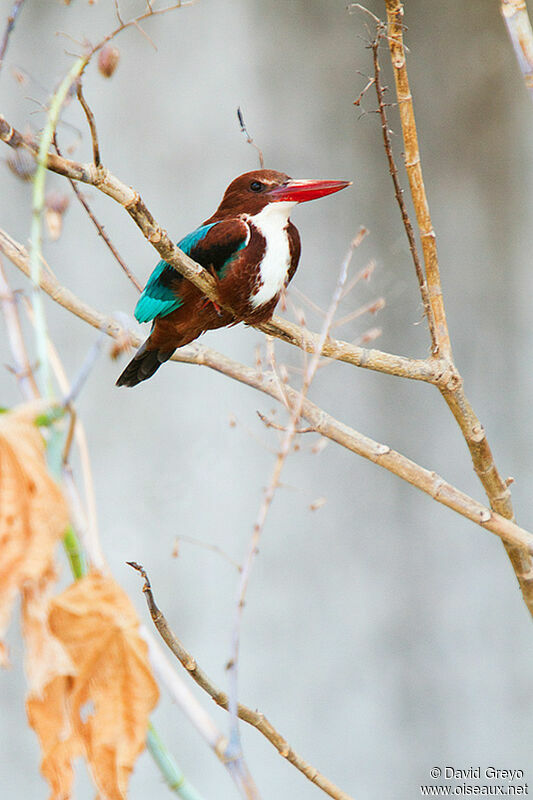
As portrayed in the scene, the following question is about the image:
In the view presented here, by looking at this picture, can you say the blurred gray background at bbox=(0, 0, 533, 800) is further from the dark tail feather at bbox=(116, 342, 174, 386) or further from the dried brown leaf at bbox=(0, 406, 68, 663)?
the dried brown leaf at bbox=(0, 406, 68, 663)

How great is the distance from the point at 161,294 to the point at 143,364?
0.28ft

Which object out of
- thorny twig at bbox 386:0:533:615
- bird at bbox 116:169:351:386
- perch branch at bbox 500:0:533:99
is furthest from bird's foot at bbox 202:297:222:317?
perch branch at bbox 500:0:533:99

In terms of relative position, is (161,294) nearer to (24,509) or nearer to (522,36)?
(522,36)

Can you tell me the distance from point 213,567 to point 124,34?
1.18 m

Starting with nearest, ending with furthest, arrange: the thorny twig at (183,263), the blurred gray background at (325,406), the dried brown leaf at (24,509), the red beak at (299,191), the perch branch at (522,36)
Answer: the dried brown leaf at (24,509)
the thorny twig at (183,263)
the perch branch at (522,36)
the red beak at (299,191)
the blurred gray background at (325,406)

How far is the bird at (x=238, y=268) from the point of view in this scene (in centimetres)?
85

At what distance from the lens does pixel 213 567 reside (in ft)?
6.39

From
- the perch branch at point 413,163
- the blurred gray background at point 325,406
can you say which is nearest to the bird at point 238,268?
the perch branch at point 413,163


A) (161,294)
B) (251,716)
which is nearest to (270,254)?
(161,294)

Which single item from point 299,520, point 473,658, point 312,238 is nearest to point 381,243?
point 312,238

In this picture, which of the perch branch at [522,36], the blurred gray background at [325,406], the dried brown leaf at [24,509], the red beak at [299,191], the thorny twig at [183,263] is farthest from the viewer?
the blurred gray background at [325,406]

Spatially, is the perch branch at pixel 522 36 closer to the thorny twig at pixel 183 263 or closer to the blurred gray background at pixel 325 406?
the thorny twig at pixel 183 263

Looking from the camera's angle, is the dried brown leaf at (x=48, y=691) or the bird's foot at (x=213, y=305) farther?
the bird's foot at (x=213, y=305)

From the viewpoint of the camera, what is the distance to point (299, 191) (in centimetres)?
87
